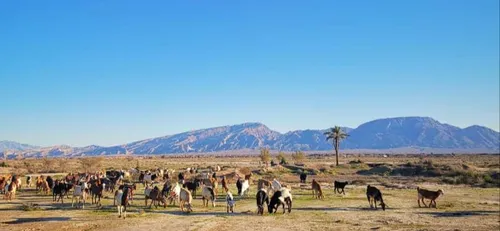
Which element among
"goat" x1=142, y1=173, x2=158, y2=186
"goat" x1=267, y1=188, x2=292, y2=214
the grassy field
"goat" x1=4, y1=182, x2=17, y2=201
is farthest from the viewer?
"goat" x1=142, y1=173, x2=158, y2=186

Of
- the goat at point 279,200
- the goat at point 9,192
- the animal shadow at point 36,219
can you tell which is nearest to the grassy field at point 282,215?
the animal shadow at point 36,219

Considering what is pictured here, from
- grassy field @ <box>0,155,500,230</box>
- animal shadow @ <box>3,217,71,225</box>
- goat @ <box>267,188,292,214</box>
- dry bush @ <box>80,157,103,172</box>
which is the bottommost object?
grassy field @ <box>0,155,500,230</box>

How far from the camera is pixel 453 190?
3997 cm

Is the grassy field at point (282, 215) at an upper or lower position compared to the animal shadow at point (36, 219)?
lower

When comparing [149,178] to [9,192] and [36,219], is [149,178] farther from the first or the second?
[36,219]

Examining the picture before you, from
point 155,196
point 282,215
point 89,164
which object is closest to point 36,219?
point 155,196

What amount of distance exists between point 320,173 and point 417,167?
1441 centimetres

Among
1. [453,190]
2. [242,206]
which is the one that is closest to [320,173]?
[453,190]

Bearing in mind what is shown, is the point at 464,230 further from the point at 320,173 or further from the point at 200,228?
the point at 320,173

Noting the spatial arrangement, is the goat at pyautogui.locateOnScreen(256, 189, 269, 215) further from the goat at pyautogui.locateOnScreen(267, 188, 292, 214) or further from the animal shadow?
the animal shadow

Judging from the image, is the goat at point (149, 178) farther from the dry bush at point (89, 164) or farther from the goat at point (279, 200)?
Answer: the dry bush at point (89, 164)

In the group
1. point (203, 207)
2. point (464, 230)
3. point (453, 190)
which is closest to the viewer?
point (464, 230)

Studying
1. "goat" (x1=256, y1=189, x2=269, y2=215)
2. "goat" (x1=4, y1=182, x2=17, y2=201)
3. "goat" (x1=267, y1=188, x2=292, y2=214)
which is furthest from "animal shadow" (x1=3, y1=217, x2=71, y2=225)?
"goat" (x1=267, y1=188, x2=292, y2=214)

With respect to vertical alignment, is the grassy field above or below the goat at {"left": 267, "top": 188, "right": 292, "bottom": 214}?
below
